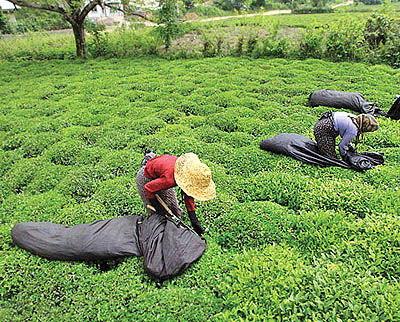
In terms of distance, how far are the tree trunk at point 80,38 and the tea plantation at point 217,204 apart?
18.5 ft

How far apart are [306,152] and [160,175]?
10.3 ft

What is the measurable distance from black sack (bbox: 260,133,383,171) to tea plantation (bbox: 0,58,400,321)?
0.14 meters

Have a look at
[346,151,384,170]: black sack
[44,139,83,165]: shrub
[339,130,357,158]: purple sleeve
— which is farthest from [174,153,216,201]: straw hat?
[44,139,83,165]: shrub

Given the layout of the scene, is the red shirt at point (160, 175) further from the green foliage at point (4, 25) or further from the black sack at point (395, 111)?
the green foliage at point (4, 25)

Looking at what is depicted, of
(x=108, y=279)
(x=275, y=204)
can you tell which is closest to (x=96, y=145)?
(x=108, y=279)

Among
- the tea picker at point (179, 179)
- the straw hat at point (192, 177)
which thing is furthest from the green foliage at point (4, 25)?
the straw hat at point (192, 177)

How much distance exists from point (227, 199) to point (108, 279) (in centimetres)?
208

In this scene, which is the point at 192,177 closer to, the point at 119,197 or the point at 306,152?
the point at 119,197

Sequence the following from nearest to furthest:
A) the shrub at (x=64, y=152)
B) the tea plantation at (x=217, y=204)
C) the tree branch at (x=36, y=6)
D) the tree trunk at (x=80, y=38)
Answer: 1. the tea plantation at (x=217, y=204)
2. the shrub at (x=64, y=152)
3. the tree branch at (x=36, y=6)
4. the tree trunk at (x=80, y=38)

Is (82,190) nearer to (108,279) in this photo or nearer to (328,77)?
(108,279)

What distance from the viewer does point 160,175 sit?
3492 millimetres

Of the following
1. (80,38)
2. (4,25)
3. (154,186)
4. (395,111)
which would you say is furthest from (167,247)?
(4,25)

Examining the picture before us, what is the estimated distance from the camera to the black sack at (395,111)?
676 cm

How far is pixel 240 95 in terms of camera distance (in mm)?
8539
